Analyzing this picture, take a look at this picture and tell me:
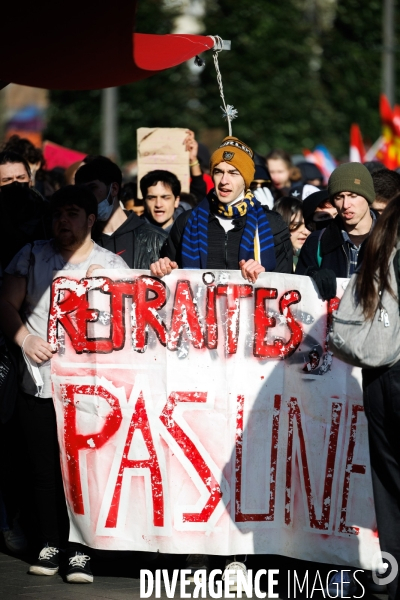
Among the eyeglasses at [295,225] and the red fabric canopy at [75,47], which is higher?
the red fabric canopy at [75,47]

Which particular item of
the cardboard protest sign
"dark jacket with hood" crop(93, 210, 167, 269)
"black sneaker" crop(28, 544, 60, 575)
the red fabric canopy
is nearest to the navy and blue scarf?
"dark jacket with hood" crop(93, 210, 167, 269)

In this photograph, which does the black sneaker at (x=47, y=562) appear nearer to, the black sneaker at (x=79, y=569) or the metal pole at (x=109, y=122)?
the black sneaker at (x=79, y=569)

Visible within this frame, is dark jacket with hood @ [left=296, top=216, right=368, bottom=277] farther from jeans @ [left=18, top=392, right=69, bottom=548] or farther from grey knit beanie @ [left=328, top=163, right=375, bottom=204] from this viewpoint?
jeans @ [left=18, top=392, right=69, bottom=548]

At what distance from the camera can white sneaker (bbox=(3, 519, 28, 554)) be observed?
21.0ft

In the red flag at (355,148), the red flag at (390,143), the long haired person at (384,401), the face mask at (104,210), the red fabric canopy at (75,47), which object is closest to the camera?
the long haired person at (384,401)

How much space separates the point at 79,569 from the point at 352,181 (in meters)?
2.40

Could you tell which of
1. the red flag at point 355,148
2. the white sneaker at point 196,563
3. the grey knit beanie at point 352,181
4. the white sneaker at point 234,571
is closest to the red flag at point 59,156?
the red flag at point 355,148

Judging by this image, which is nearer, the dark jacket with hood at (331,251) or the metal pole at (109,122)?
the dark jacket with hood at (331,251)

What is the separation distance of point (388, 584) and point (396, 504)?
342 millimetres

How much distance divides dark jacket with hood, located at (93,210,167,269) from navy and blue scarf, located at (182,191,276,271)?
2.01 feet

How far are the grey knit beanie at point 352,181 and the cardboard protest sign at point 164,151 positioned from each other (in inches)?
117

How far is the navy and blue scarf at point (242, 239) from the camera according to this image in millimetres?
5902

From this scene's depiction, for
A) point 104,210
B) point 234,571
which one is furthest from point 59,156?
point 234,571

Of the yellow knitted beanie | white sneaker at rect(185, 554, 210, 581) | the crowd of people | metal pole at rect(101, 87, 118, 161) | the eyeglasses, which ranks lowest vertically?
white sneaker at rect(185, 554, 210, 581)
